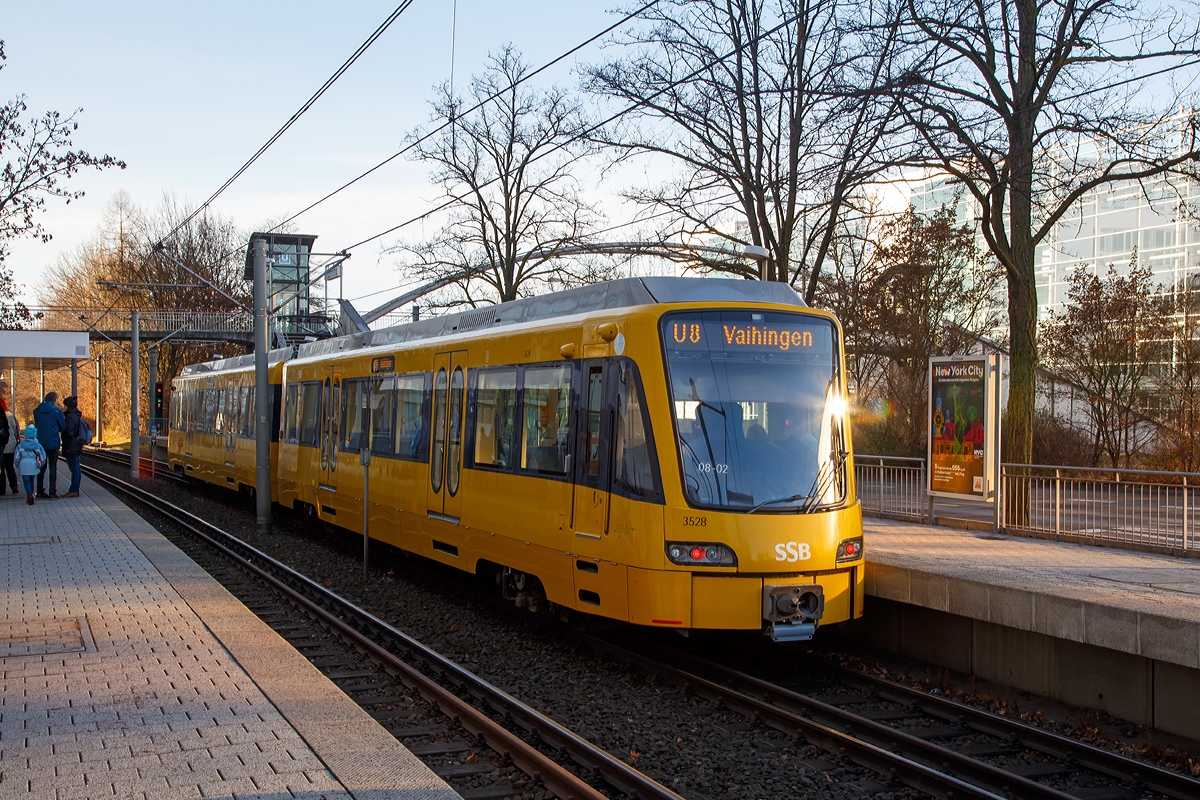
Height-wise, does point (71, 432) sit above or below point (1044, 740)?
above

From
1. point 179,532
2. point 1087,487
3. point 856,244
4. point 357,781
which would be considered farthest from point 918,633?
point 856,244

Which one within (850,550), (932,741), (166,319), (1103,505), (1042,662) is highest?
(166,319)

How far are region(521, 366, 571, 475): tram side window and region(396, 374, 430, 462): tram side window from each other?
2.53 metres

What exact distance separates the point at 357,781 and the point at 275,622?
5598mm

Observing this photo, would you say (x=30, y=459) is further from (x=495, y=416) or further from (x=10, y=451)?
(x=495, y=416)

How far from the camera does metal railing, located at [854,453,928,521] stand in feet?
48.3

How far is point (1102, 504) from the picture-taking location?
11.6m

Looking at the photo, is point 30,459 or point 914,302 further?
point 914,302

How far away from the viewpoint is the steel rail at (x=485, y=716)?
5.62 metres

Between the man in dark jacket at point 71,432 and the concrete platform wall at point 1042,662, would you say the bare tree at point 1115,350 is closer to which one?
the concrete platform wall at point 1042,662

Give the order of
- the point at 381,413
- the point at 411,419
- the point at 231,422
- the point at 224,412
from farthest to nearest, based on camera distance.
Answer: the point at 224,412 < the point at 231,422 < the point at 381,413 < the point at 411,419

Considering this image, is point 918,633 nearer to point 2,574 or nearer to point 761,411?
point 761,411

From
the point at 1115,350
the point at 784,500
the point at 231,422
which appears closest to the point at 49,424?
the point at 231,422

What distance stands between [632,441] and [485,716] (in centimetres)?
232
